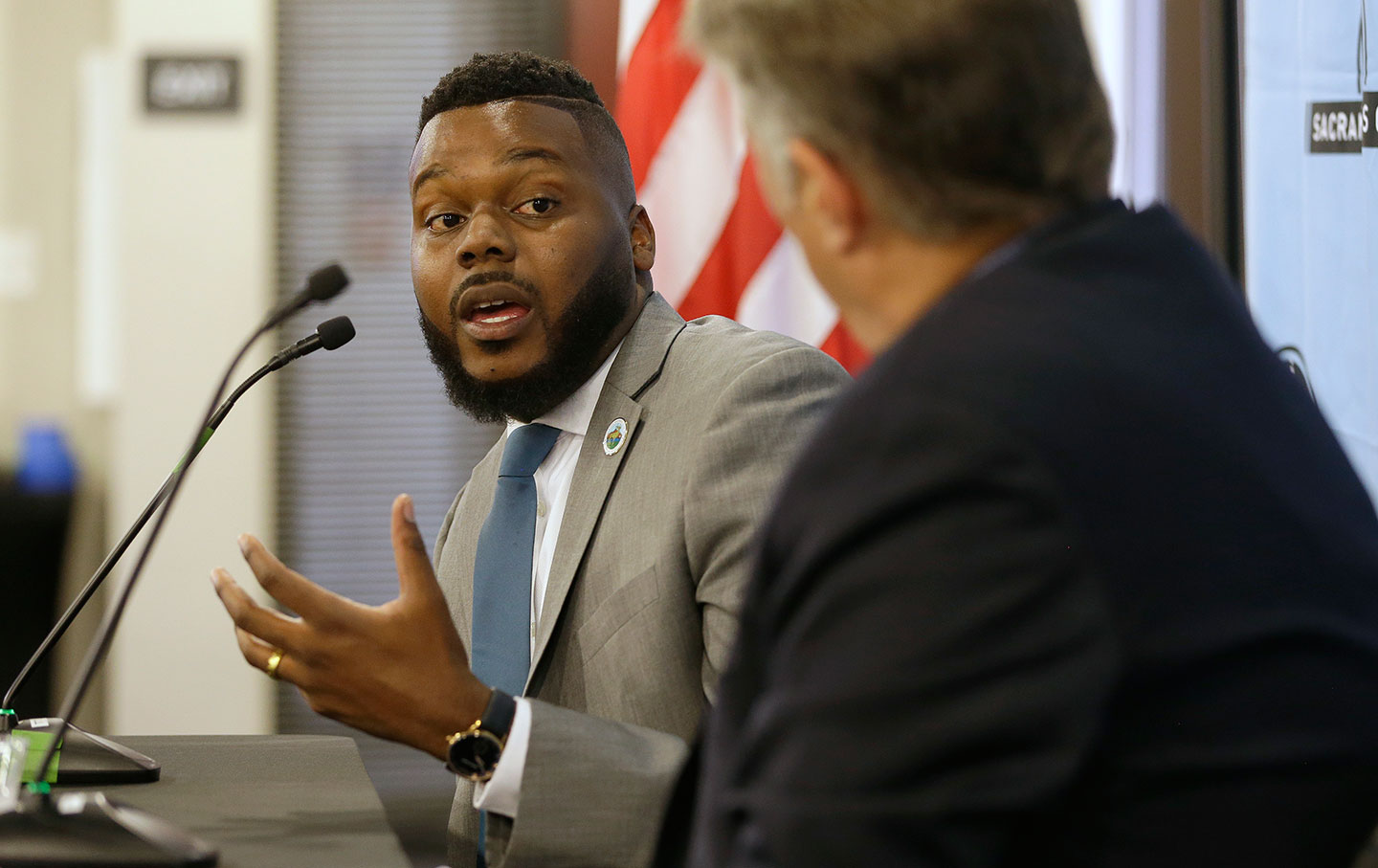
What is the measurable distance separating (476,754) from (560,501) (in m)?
0.48

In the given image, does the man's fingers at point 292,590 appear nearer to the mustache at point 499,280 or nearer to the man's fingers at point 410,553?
the man's fingers at point 410,553

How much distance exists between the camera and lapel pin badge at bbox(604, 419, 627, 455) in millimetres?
1659

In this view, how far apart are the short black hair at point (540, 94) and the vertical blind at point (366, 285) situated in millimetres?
2116

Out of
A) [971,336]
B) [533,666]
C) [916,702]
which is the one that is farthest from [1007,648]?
[533,666]

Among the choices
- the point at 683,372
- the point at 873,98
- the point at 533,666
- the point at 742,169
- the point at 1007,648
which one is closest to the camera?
the point at 1007,648

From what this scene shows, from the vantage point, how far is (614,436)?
5.49 ft

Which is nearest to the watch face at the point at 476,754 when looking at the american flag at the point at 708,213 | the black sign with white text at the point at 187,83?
the american flag at the point at 708,213

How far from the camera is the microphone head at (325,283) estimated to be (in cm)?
144

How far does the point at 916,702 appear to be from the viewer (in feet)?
2.22

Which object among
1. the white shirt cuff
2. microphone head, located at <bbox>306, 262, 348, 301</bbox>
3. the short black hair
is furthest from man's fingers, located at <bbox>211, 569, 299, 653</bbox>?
the short black hair

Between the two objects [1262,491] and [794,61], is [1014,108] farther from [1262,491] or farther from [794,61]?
[1262,491]

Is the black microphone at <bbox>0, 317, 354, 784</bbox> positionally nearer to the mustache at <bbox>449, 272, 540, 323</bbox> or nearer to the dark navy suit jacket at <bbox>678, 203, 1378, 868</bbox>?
the mustache at <bbox>449, 272, 540, 323</bbox>

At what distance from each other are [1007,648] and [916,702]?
51mm

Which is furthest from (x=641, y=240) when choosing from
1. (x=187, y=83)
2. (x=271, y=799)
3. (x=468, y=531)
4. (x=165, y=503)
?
(x=187, y=83)
